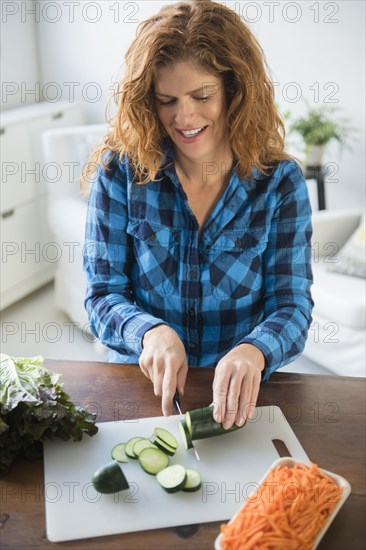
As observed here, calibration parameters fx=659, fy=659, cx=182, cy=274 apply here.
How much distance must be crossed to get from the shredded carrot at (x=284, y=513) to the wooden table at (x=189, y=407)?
0.16ft

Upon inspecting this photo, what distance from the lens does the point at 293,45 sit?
338 centimetres

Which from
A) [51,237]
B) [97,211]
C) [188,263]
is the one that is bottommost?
[51,237]

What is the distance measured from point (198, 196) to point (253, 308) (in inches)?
11.7

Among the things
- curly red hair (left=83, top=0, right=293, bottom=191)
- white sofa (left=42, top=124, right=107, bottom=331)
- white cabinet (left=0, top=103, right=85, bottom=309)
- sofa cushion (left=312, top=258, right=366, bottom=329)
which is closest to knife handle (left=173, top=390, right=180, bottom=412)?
curly red hair (left=83, top=0, right=293, bottom=191)

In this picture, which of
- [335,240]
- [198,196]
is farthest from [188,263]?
[335,240]

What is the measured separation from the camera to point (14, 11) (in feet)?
12.9

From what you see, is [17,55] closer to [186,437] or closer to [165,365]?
[165,365]

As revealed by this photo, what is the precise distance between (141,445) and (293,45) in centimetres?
276

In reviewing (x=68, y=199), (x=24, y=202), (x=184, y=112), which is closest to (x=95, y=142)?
(x=68, y=199)

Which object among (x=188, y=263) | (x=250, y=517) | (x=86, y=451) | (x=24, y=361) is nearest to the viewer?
(x=250, y=517)

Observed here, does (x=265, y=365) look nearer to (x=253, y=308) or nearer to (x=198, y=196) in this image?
(x=253, y=308)

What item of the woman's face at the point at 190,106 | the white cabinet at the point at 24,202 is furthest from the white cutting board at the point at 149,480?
the white cabinet at the point at 24,202

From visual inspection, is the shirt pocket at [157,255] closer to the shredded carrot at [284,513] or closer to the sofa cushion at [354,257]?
the shredded carrot at [284,513]

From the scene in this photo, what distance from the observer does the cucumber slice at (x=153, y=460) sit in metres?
1.08
